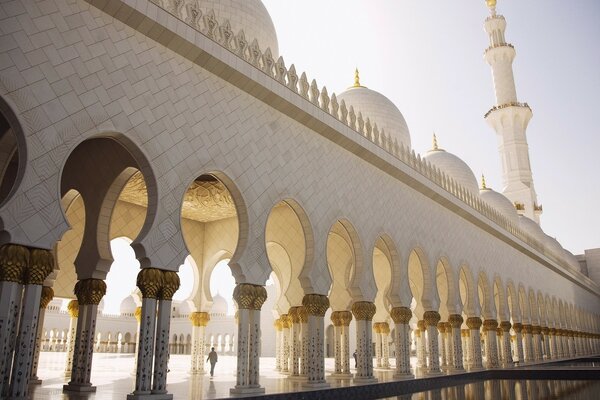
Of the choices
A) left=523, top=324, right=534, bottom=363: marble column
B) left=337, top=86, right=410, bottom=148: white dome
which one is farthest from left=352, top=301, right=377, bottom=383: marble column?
left=523, top=324, right=534, bottom=363: marble column

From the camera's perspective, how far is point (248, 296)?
6.88 metres

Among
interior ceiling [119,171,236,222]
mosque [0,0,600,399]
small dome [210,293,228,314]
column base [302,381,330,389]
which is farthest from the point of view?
small dome [210,293,228,314]

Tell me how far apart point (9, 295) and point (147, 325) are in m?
1.51

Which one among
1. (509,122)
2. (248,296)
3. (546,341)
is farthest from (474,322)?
(509,122)

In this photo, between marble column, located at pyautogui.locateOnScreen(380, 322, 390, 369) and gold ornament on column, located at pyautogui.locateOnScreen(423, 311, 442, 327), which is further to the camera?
marble column, located at pyautogui.locateOnScreen(380, 322, 390, 369)

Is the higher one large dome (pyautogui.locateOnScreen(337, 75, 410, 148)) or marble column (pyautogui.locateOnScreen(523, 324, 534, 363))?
large dome (pyautogui.locateOnScreen(337, 75, 410, 148))

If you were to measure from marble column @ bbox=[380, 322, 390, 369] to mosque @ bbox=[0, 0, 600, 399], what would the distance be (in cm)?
8

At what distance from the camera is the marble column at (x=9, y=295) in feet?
15.2

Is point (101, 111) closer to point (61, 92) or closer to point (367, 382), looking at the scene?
point (61, 92)

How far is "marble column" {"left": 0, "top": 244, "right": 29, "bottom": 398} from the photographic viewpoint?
4.62 meters

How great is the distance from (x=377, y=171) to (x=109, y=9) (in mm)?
6075

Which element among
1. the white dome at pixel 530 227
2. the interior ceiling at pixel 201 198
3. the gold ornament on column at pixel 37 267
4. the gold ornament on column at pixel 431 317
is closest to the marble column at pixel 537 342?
the white dome at pixel 530 227

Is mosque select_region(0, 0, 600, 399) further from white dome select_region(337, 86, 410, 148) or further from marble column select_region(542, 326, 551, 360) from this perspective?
marble column select_region(542, 326, 551, 360)

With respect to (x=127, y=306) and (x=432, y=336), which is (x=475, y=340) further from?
(x=127, y=306)
